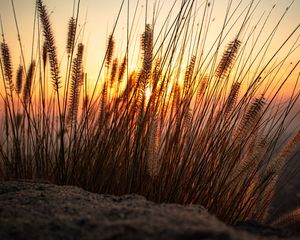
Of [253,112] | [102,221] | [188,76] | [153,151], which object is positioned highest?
[188,76]

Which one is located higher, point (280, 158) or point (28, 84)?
point (28, 84)

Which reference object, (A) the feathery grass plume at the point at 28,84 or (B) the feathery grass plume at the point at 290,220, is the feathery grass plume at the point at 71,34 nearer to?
(A) the feathery grass plume at the point at 28,84

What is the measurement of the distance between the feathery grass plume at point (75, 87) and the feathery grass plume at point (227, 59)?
2.60 feet

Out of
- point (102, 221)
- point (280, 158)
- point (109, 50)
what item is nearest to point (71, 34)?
point (109, 50)

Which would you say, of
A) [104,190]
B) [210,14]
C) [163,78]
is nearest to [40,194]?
[104,190]

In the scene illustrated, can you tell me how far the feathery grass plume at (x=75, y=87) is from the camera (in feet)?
7.37

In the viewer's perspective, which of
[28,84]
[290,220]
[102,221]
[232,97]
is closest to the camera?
[102,221]

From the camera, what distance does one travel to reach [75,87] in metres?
2.29

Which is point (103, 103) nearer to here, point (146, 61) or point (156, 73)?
point (156, 73)

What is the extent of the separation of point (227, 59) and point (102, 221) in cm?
125

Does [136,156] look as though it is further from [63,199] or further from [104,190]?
[63,199]

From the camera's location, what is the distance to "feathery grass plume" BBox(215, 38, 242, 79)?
2.00 metres

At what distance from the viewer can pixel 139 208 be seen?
4.15 ft

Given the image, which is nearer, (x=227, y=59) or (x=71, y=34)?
(x=227, y=59)
